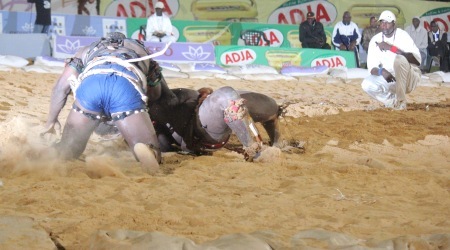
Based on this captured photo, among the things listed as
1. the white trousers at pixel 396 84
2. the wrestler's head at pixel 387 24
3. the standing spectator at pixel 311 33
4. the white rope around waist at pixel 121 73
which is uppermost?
the white rope around waist at pixel 121 73

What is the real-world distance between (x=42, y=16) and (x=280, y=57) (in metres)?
5.16

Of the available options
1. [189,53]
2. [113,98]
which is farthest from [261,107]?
[189,53]

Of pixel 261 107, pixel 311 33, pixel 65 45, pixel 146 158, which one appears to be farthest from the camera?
pixel 311 33

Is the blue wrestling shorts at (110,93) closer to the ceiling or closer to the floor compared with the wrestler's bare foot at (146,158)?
closer to the ceiling

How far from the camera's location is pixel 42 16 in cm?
1529

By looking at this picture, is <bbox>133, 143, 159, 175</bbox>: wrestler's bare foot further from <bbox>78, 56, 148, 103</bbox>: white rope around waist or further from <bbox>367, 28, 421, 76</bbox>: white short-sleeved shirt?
<bbox>367, 28, 421, 76</bbox>: white short-sleeved shirt

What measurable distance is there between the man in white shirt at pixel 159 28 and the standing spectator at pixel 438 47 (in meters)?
7.01

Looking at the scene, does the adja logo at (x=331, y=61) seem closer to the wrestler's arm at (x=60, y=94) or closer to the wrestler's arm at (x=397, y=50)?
the wrestler's arm at (x=397, y=50)

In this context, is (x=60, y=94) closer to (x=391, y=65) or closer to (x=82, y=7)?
(x=391, y=65)

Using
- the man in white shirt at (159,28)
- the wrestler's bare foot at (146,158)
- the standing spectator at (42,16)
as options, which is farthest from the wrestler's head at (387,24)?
the standing spectator at (42,16)

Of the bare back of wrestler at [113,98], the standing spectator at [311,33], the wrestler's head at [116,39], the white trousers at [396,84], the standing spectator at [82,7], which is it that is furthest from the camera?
the standing spectator at [311,33]

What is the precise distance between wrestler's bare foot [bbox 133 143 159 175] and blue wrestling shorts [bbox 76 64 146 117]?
309mm

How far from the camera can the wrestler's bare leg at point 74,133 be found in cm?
545

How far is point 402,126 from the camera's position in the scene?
8297 millimetres
